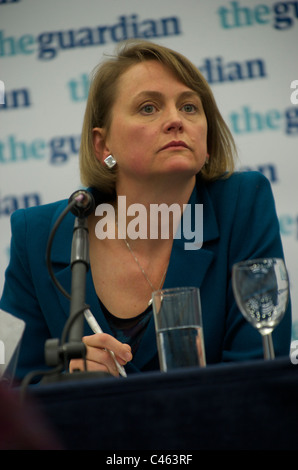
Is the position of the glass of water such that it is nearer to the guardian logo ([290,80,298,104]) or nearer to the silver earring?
the silver earring

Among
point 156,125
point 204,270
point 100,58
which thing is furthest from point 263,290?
point 100,58

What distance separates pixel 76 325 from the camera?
922 millimetres

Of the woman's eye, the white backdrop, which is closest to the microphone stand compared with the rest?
the woman's eye

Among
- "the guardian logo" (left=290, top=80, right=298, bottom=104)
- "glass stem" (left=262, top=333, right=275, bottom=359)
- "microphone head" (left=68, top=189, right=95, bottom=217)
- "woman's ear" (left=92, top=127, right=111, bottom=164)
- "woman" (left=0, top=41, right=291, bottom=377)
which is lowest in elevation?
"glass stem" (left=262, top=333, right=275, bottom=359)

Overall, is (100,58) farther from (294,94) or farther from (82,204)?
(82,204)

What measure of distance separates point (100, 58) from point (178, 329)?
1914 mm

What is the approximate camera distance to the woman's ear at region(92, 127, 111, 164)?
6.27 feet

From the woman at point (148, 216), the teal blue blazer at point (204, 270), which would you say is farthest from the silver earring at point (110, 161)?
the teal blue blazer at point (204, 270)

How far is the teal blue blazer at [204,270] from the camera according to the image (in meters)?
1.53

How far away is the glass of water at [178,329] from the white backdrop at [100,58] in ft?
5.18

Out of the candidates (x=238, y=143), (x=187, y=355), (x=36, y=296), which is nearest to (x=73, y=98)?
(x=238, y=143)

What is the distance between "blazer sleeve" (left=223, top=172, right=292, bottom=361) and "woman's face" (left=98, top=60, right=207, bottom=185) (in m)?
0.17
